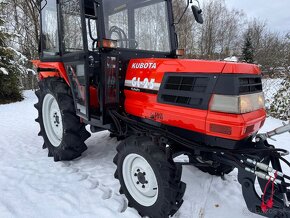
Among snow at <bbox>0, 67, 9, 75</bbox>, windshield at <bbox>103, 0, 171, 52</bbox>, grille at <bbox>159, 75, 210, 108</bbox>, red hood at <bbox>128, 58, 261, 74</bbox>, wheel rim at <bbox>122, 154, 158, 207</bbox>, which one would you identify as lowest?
wheel rim at <bbox>122, 154, 158, 207</bbox>

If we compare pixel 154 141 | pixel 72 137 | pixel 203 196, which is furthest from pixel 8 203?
pixel 203 196

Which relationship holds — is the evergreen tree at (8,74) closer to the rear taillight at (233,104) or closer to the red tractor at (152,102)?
the red tractor at (152,102)

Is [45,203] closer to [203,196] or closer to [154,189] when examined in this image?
[154,189]

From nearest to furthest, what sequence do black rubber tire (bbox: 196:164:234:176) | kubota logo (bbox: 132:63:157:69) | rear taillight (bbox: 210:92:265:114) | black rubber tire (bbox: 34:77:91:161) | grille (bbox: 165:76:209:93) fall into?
rear taillight (bbox: 210:92:265:114) < grille (bbox: 165:76:209:93) < kubota logo (bbox: 132:63:157:69) < black rubber tire (bbox: 196:164:234:176) < black rubber tire (bbox: 34:77:91:161)

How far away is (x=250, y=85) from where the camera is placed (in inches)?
98.3

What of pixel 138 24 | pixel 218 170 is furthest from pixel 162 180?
pixel 138 24

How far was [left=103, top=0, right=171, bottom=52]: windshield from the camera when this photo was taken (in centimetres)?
335

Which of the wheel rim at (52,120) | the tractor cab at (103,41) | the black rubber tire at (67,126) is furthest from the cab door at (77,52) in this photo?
the wheel rim at (52,120)

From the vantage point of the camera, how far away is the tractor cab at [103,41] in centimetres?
314

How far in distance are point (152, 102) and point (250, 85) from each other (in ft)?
3.35

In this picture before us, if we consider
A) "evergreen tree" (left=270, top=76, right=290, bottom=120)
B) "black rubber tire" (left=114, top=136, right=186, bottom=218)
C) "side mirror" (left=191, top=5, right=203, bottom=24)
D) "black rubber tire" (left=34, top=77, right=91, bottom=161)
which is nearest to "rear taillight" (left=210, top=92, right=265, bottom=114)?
"black rubber tire" (left=114, top=136, right=186, bottom=218)

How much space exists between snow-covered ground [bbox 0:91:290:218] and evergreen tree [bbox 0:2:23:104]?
627 centimetres

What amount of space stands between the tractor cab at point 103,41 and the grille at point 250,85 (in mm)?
1418

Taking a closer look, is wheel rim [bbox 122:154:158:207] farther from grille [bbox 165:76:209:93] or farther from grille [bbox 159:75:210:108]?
grille [bbox 165:76:209:93]
